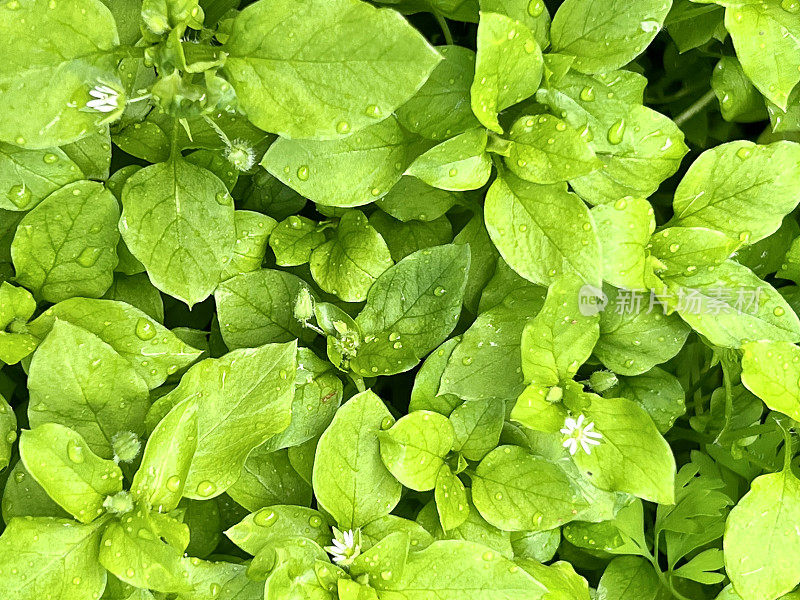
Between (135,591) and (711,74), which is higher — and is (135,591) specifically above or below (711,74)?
below

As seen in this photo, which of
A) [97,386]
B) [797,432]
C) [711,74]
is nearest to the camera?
[97,386]

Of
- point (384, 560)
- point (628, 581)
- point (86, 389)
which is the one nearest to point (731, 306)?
point (628, 581)

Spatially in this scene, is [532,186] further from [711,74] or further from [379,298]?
[711,74]

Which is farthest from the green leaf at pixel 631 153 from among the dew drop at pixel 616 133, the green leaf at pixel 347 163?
the green leaf at pixel 347 163

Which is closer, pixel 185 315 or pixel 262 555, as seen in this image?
pixel 262 555

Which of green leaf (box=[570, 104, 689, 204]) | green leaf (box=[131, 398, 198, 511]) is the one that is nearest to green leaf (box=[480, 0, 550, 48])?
green leaf (box=[570, 104, 689, 204])

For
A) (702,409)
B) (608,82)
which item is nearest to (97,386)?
(608,82)

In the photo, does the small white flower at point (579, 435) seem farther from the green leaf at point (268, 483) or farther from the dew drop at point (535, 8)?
the dew drop at point (535, 8)
